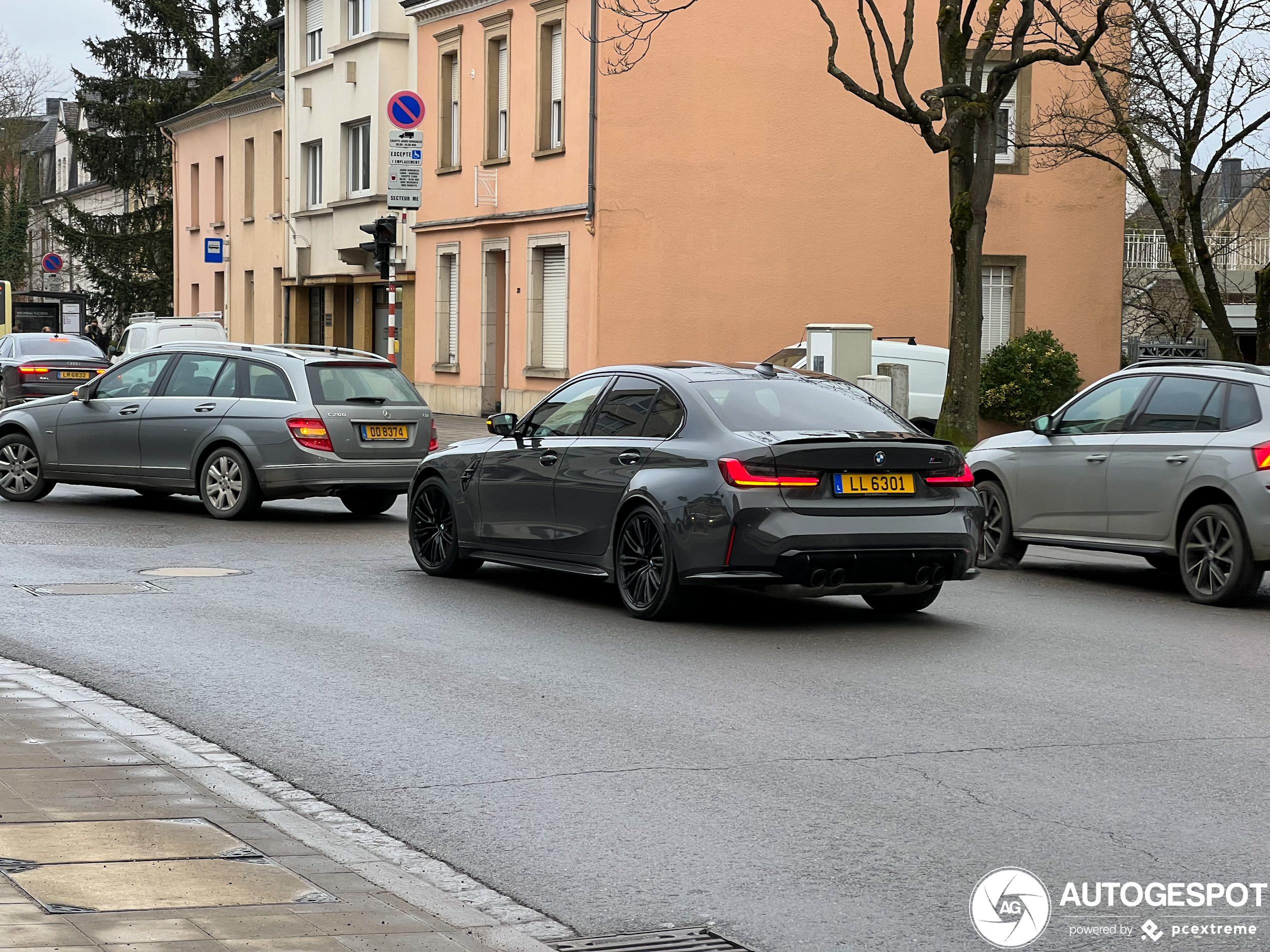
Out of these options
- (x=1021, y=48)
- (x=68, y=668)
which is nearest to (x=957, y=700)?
(x=68, y=668)

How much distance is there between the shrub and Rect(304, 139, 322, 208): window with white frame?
2154cm

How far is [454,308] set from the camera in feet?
124

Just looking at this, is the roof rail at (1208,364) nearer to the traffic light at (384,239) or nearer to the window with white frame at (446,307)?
the traffic light at (384,239)

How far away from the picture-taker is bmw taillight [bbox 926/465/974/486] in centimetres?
1045

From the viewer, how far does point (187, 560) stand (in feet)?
44.9

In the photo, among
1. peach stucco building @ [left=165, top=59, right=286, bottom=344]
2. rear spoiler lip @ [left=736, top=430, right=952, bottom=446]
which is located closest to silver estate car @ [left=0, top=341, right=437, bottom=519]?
rear spoiler lip @ [left=736, top=430, right=952, bottom=446]

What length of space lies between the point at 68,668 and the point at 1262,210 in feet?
222

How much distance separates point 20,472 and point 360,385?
155 inches

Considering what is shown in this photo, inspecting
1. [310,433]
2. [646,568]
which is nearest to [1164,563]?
[646,568]

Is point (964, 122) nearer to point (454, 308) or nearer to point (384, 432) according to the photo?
point (384, 432)

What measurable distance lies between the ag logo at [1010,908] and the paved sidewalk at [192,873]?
1151 mm

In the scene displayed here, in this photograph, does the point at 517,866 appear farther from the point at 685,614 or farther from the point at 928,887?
the point at 685,614

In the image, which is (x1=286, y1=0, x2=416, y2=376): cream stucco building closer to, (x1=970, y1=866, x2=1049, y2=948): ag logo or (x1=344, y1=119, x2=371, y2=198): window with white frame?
(x1=344, y1=119, x2=371, y2=198): window with white frame

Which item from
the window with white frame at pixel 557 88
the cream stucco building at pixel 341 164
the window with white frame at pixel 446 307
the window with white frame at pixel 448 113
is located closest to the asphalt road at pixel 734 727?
the window with white frame at pixel 557 88
